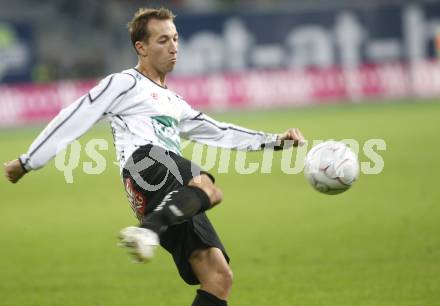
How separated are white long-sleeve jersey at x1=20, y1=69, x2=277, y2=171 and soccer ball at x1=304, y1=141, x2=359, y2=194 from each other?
0.37 meters

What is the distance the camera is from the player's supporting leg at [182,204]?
5.40 meters

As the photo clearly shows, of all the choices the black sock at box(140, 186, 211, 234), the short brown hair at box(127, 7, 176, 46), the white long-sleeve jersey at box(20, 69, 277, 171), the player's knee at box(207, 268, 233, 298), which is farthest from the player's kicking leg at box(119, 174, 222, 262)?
the short brown hair at box(127, 7, 176, 46)

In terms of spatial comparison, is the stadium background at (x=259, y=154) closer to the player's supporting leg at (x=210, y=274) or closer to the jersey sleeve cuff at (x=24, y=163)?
the player's supporting leg at (x=210, y=274)

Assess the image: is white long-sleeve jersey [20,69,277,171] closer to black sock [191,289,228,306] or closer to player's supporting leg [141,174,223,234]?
player's supporting leg [141,174,223,234]

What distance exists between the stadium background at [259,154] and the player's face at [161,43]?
8.04 ft

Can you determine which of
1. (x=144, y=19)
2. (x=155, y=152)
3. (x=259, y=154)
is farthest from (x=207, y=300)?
(x=259, y=154)

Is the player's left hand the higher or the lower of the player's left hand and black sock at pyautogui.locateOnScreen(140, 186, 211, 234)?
the higher

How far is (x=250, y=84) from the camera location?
96.0 ft

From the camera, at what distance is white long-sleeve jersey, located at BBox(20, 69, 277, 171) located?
5.56 m

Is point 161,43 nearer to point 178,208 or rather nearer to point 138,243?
point 178,208

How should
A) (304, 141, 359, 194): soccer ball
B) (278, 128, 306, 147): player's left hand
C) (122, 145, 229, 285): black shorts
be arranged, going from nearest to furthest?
(122, 145, 229, 285): black shorts < (304, 141, 359, 194): soccer ball < (278, 128, 306, 147): player's left hand

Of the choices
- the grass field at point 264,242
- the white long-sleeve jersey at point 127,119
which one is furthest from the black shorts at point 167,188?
the grass field at point 264,242

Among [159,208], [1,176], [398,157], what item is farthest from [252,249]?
[1,176]

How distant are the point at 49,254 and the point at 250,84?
19.5 metres
